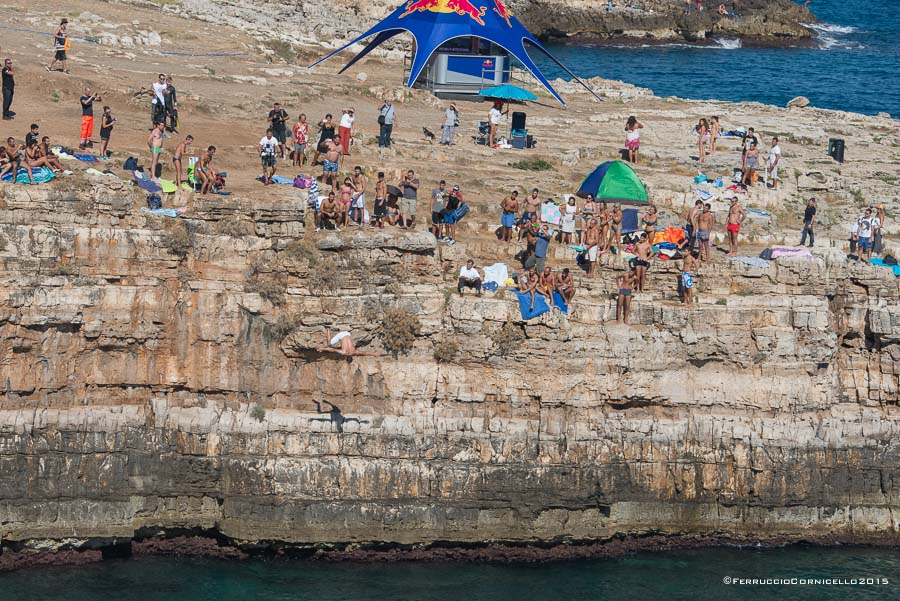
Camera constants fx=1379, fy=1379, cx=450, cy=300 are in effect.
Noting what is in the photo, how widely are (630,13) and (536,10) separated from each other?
658 centimetres

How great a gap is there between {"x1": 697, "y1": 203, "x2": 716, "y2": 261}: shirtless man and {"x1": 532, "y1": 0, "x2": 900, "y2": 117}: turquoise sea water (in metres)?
35.6

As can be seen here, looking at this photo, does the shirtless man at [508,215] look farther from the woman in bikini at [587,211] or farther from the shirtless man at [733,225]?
the shirtless man at [733,225]

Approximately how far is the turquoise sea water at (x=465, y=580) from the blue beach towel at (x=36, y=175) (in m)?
8.88

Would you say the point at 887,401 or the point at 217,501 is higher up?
the point at 887,401

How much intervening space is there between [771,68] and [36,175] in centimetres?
5678

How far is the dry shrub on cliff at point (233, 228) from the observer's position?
3148cm

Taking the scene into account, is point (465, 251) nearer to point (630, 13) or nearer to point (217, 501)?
point (217, 501)

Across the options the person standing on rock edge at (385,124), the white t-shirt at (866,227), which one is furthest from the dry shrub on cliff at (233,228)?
the white t-shirt at (866,227)

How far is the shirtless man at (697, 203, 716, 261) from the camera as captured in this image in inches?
1342

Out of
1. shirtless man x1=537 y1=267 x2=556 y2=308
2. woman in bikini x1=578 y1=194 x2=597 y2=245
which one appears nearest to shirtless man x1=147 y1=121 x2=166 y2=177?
shirtless man x1=537 y1=267 x2=556 y2=308

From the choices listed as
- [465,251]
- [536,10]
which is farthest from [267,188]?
[536,10]

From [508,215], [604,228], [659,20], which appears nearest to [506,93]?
[508,215]

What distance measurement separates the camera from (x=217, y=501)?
3092cm

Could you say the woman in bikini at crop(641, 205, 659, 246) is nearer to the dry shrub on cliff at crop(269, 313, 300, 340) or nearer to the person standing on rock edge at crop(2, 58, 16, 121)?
the dry shrub on cliff at crop(269, 313, 300, 340)
